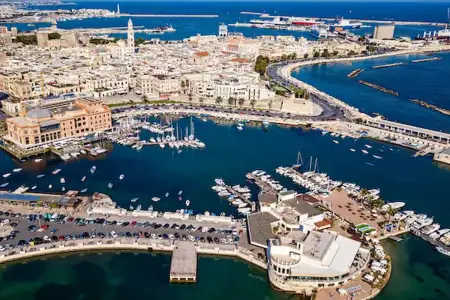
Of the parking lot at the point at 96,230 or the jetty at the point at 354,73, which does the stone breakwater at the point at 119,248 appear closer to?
the parking lot at the point at 96,230

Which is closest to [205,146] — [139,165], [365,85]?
[139,165]

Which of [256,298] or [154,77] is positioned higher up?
[154,77]

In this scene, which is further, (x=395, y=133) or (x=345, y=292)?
(x=395, y=133)

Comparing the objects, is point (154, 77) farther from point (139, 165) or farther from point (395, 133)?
point (395, 133)

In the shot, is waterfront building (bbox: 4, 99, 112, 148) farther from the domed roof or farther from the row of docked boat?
the row of docked boat

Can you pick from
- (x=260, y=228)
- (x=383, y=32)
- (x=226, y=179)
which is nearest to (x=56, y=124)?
(x=226, y=179)

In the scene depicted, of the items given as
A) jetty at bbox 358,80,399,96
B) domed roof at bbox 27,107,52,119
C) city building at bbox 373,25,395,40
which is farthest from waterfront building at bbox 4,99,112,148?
city building at bbox 373,25,395,40

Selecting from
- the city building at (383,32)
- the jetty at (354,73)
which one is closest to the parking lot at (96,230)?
the jetty at (354,73)
